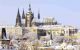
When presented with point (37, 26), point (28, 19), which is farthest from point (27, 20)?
point (37, 26)

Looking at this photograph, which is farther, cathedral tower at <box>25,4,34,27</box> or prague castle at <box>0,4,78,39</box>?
cathedral tower at <box>25,4,34,27</box>

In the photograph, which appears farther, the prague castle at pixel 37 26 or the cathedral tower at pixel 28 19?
the cathedral tower at pixel 28 19

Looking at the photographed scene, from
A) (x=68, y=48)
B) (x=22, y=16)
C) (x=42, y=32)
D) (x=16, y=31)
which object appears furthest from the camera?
(x=22, y=16)

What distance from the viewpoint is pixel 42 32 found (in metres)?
65.6

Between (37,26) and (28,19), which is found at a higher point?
(28,19)

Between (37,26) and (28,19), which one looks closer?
(28,19)

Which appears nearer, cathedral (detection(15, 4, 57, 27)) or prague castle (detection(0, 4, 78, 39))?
prague castle (detection(0, 4, 78, 39))

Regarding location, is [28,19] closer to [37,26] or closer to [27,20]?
[27,20]

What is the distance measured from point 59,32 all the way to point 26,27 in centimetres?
495

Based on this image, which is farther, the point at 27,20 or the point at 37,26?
the point at 37,26

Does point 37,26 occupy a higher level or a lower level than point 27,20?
lower

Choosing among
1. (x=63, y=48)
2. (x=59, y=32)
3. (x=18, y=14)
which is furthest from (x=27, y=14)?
(x=63, y=48)

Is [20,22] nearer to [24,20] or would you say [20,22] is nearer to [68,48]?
[24,20]

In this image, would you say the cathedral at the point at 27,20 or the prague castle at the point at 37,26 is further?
the cathedral at the point at 27,20
